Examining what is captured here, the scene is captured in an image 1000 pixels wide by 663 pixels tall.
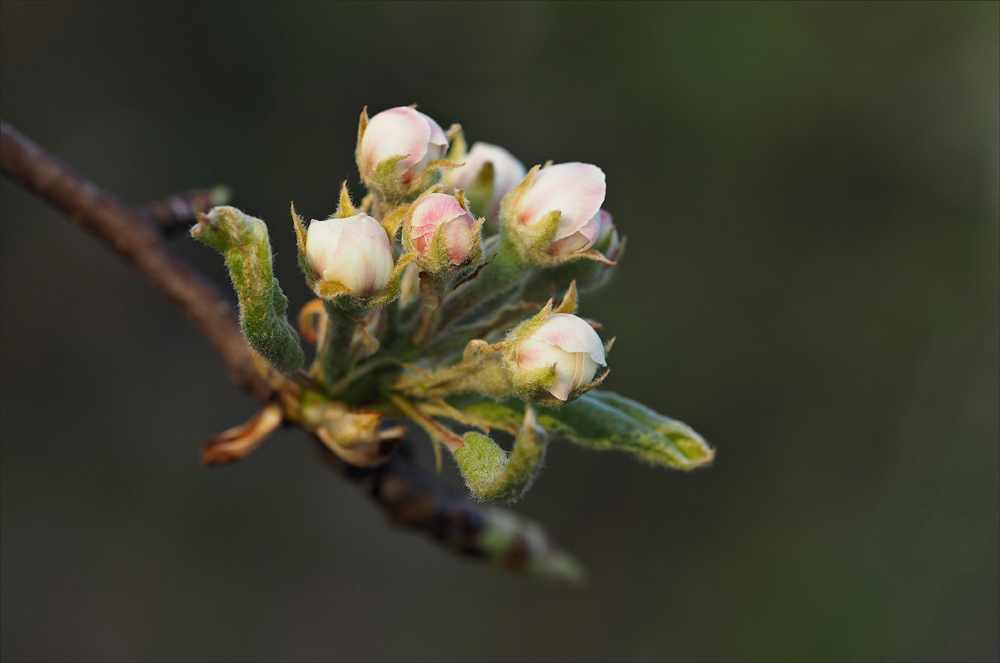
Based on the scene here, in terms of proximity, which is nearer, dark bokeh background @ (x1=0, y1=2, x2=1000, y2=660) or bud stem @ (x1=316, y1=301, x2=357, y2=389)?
bud stem @ (x1=316, y1=301, x2=357, y2=389)

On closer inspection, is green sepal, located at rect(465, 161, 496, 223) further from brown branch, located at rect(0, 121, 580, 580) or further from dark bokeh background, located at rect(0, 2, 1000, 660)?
dark bokeh background, located at rect(0, 2, 1000, 660)

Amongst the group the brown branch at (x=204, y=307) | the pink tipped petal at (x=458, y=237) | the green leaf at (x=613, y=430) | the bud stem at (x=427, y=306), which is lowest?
the brown branch at (x=204, y=307)

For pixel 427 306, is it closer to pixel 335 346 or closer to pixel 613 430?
pixel 335 346

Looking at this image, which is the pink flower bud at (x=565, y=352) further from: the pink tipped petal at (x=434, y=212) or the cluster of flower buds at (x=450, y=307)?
the pink tipped petal at (x=434, y=212)

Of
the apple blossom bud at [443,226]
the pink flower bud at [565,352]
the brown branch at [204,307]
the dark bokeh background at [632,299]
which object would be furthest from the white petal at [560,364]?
the dark bokeh background at [632,299]

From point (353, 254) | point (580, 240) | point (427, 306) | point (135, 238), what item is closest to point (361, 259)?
point (353, 254)

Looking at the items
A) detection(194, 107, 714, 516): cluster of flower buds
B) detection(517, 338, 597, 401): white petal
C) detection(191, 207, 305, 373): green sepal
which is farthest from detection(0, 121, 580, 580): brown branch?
detection(517, 338, 597, 401): white petal

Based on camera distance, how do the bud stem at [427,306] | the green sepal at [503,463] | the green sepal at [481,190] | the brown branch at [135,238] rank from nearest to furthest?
the green sepal at [503,463] < the bud stem at [427,306] < the green sepal at [481,190] < the brown branch at [135,238]

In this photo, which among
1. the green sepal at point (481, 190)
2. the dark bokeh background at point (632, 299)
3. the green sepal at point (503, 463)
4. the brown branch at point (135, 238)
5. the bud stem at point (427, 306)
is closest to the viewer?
the green sepal at point (503, 463)
